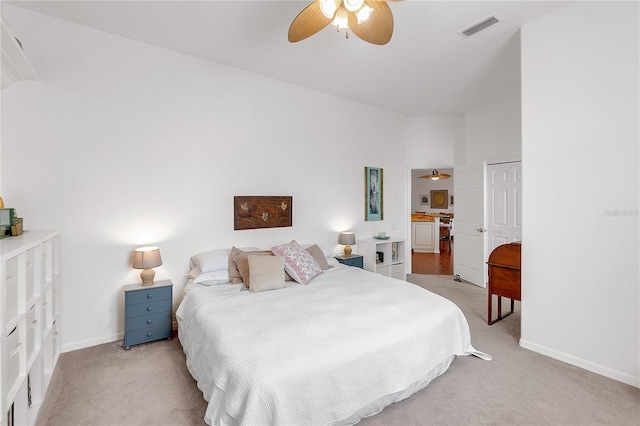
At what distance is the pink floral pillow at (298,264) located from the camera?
3.03m

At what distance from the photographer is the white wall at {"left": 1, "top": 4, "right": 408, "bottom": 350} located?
265 centimetres

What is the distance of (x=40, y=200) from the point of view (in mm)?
2648

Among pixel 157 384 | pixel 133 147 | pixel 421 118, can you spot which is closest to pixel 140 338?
pixel 157 384

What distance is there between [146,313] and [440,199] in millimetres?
10357

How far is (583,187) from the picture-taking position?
246 cm

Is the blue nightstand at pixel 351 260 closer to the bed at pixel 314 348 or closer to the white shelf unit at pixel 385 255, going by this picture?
the white shelf unit at pixel 385 255

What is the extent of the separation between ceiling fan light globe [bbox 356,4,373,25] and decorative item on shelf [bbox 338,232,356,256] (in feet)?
9.71

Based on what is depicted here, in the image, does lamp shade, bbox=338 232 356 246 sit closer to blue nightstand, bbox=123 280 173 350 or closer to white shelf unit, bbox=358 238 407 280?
white shelf unit, bbox=358 238 407 280

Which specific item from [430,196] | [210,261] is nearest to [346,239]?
[210,261]

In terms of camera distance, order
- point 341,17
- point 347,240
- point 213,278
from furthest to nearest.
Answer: point 347,240 < point 213,278 < point 341,17

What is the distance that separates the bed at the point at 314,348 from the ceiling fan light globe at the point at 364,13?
2.02m

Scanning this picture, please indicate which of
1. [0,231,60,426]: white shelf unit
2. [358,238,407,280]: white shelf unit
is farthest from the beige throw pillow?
[358,238,407,280]: white shelf unit

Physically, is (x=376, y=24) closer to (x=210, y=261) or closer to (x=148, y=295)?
(x=210, y=261)

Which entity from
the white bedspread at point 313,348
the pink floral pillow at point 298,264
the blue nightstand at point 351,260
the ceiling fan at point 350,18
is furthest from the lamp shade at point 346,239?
the ceiling fan at point 350,18
